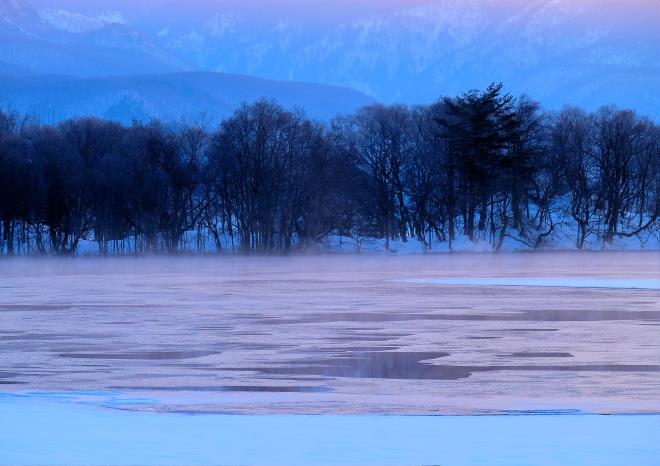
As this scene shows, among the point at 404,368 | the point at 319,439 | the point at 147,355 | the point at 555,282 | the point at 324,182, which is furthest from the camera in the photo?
the point at 324,182

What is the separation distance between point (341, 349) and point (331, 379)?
138 inches

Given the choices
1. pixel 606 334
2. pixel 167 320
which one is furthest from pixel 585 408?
pixel 167 320

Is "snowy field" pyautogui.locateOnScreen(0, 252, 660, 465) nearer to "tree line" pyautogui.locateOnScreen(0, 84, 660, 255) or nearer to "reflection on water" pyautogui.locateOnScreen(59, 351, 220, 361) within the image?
"reflection on water" pyautogui.locateOnScreen(59, 351, 220, 361)

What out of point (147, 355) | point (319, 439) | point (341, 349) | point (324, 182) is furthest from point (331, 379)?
point (324, 182)

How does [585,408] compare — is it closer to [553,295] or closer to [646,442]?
[646,442]

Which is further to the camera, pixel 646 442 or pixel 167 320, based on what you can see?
pixel 167 320

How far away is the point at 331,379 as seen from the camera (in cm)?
1460

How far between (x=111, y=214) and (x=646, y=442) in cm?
8212

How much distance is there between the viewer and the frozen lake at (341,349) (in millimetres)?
12875

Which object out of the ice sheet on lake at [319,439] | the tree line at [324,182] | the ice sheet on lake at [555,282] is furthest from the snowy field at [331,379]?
the tree line at [324,182]

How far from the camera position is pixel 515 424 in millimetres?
10797

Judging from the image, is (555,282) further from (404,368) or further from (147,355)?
(404,368)

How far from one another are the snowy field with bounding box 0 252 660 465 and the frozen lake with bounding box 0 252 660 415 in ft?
0.16

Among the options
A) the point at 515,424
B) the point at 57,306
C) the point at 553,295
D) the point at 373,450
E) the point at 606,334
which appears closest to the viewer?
the point at 373,450
